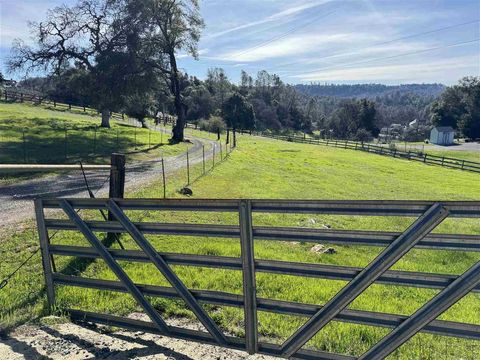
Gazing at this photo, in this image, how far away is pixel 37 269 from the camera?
722 centimetres

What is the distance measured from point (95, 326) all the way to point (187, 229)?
1.94 metres

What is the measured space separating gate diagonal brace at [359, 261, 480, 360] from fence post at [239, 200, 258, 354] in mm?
1171

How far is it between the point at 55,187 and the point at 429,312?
1626 centimetres

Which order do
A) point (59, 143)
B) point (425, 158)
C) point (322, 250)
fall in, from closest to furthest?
1. point (322, 250)
2. point (59, 143)
3. point (425, 158)

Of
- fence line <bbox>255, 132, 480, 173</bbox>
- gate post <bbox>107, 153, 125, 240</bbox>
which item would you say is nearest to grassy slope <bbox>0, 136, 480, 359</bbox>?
gate post <bbox>107, 153, 125, 240</bbox>

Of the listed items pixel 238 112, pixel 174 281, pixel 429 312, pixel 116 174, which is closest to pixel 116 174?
pixel 116 174

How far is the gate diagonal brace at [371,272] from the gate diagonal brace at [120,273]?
1.59 m

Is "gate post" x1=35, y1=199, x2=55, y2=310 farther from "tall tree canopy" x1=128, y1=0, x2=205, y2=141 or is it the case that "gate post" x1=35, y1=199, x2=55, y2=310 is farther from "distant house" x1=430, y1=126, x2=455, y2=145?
"distant house" x1=430, y1=126, x2=455, y2=145

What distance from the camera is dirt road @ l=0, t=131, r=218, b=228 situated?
1214 centimetres

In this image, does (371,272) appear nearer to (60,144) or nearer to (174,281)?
(174,281)

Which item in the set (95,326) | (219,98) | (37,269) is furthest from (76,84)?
(219,98)

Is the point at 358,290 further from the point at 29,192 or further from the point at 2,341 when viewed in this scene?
the point at 29,192

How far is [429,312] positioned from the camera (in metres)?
3.61

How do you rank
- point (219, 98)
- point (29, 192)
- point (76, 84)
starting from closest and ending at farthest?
point (29, 192) < point (76, 84) < point (219, 98)
